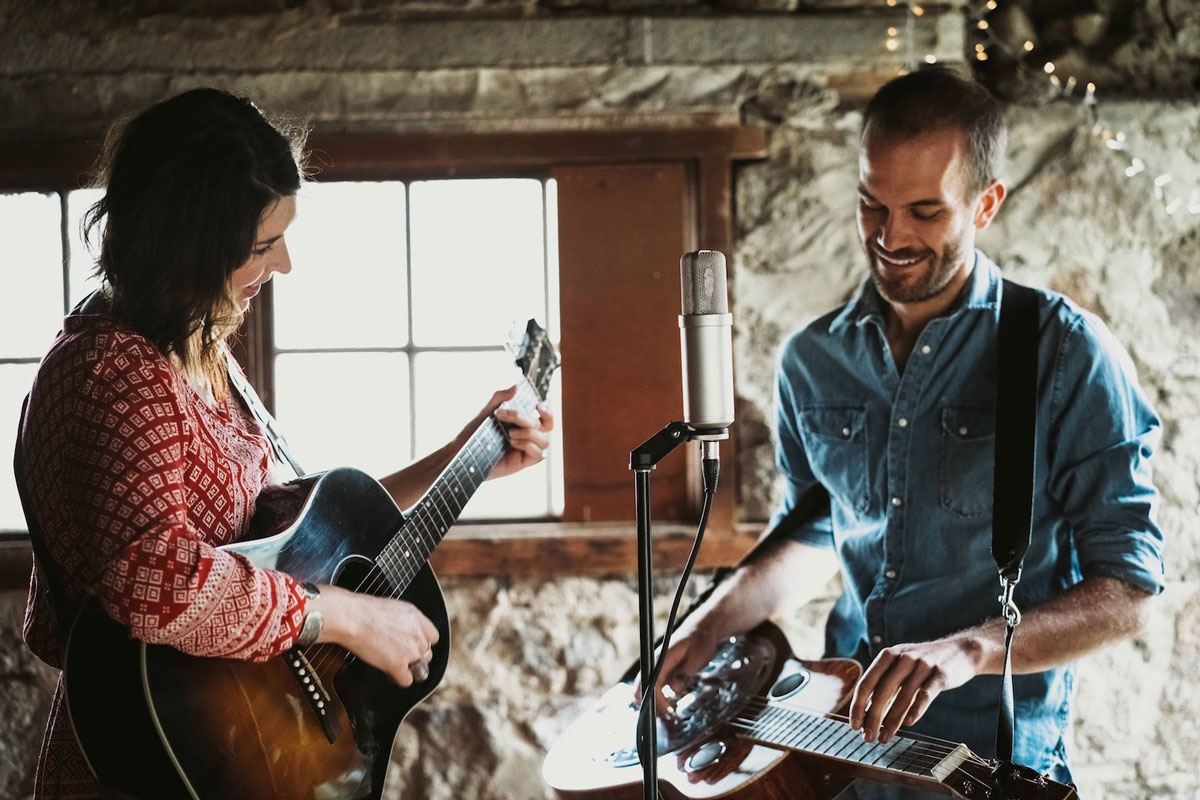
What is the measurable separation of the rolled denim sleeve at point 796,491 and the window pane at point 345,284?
1.06m

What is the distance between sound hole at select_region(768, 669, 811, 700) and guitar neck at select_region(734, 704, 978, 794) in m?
0.04

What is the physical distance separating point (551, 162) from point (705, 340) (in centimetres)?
144

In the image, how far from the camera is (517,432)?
2041 mm

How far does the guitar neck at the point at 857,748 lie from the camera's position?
1.44 m

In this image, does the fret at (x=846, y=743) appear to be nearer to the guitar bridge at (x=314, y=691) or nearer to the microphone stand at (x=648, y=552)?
the microphone stand at (x=648, y=552)

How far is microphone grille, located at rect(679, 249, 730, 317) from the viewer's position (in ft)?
3.93

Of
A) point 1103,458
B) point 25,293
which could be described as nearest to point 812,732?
point 1103,458

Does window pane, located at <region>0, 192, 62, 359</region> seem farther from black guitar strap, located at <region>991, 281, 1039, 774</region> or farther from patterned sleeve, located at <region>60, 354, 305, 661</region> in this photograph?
black guitar strap, located at <region>991, 281, 1039, 774</region>

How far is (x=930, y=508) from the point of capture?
5.65 ft

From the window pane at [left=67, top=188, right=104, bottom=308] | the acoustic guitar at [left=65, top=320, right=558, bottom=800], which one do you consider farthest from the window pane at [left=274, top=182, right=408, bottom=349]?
the acoustic guitar at [left=65, top=320, right=558, bottom=800]

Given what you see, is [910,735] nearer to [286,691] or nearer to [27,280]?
[286,691]

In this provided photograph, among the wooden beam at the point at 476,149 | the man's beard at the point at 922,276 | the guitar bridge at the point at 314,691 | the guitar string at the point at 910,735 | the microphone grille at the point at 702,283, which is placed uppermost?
the wooden beam at the point at 476,149

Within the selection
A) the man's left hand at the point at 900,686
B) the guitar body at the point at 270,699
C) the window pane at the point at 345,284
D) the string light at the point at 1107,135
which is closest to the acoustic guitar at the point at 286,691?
the guitar body at the point at 270,699

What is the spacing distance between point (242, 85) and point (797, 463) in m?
1.58
